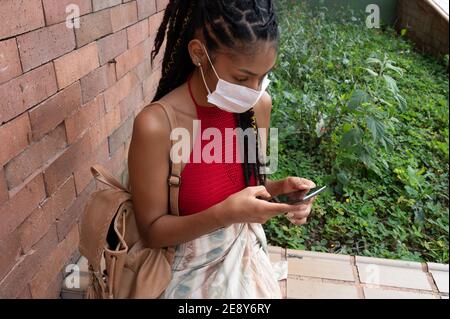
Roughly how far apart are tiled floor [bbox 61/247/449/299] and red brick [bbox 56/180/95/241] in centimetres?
99

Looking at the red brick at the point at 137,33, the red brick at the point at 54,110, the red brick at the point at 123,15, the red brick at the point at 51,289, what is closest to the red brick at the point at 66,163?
the red brick at the point at 54,110

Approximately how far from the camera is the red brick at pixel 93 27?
5.54ft

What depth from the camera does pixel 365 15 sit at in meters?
5.57

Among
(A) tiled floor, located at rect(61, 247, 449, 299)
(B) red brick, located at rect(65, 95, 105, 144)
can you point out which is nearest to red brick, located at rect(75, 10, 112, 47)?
(B) red brick, located at rect(65, 95, 105, 144)

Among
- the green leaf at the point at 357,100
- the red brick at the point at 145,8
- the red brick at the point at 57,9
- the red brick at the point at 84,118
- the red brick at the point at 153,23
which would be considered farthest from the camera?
the green leaf at the point at 357,100

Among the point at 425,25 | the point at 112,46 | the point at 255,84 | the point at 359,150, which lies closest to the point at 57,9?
the point at 112,46

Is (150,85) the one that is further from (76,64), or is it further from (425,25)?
(425,25)

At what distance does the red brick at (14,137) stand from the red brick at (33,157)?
0.08 ft

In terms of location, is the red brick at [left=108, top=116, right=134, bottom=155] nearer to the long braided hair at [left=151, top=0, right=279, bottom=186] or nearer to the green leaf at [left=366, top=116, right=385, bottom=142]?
the long braided hair at [left=151, top=0, right=279, bottom=186]

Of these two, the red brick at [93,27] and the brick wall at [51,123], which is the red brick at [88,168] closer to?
the brick wall at [51,123]

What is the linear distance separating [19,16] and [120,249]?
736 millimetres

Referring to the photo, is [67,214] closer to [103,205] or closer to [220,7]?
[103,205]

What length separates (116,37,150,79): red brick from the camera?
214 cm

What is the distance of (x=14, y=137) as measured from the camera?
1.32 m
